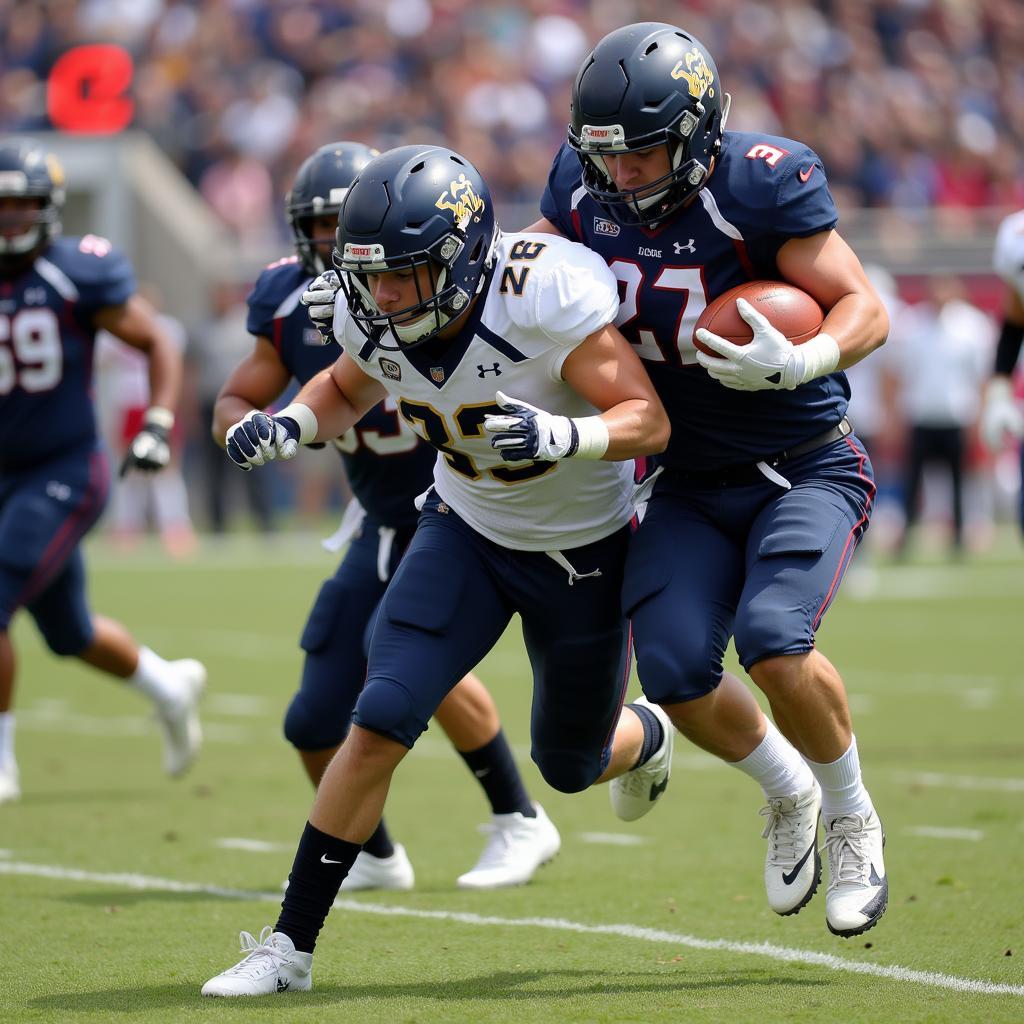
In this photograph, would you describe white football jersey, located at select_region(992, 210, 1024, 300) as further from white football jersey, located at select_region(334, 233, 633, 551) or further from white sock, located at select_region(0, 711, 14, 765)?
white sock, located at select_region(0, 711, 14, 765)

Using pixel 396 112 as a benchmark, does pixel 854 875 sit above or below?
above

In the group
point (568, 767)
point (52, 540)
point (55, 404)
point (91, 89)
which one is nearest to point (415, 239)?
point (568, 767)

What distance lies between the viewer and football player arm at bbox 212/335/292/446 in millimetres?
4867

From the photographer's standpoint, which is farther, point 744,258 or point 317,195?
point 317,195

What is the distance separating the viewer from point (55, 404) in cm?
623

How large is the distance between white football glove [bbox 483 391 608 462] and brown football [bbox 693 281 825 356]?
38 cm

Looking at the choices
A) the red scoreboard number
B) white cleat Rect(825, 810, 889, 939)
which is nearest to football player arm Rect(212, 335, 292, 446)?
white cleat Rect(825, 810, 889, 939)

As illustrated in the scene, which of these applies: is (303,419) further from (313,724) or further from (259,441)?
(313,724)

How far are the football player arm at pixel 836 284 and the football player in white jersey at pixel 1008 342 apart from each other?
8.52 feet

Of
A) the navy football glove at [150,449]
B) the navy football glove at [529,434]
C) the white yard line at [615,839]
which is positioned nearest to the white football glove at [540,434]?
the navy football glove at [529,434]

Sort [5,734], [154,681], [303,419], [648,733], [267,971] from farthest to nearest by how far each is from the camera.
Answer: [154,681], [5,734], [648,733], [303,419], [267,971]

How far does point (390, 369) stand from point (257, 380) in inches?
44.6

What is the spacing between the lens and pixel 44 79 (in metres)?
16.6

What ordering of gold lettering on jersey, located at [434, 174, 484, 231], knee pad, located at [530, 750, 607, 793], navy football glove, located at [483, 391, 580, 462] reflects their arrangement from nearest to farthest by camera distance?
navy football glove, located at [483, 391, 580, 462], gold lettering on jersey, located at [434, 174, 484, 231], knee pad, located at [530, 750, 607, 793]
